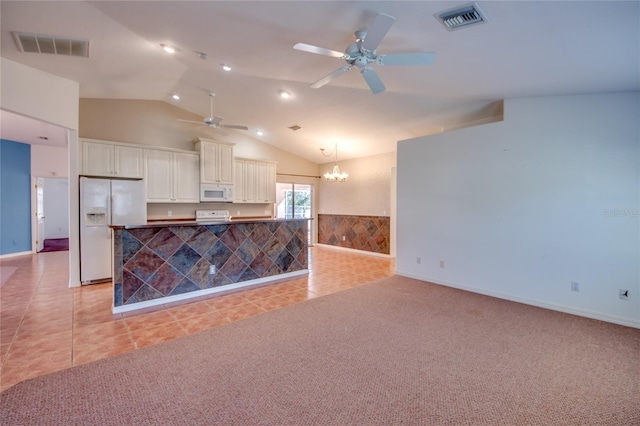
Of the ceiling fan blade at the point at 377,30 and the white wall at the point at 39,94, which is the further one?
the white wall at the point at 39,94

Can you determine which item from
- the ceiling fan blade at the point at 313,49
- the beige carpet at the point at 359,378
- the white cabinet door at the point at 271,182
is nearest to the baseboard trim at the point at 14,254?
the white cabinet door at the point at 271,182

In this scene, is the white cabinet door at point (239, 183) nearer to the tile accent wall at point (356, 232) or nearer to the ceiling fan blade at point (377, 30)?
the tile accent wall at point (356, 232)

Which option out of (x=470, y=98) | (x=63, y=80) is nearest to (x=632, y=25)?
(x=470, y=98)

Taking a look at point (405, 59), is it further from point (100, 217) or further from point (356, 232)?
point (356, 232)

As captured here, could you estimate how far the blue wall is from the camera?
6.94 meters

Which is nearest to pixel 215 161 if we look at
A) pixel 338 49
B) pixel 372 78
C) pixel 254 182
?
pixel 254 182

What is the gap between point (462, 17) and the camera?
2.32m

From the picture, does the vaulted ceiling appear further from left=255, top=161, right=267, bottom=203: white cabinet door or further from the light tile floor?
the light tile floor

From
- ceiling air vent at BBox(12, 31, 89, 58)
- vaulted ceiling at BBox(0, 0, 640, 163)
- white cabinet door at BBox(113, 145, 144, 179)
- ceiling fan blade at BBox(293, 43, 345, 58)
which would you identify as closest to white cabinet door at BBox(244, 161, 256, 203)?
vaulted ceiling at BBox(0, 0, 640, 163)

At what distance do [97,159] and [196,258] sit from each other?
10.1 ft

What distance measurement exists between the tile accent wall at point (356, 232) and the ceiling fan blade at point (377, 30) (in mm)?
5406

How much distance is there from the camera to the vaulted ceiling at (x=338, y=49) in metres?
2.37

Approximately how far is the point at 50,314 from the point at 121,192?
2.24 metres

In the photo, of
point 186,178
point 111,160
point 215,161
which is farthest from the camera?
point 215,161
